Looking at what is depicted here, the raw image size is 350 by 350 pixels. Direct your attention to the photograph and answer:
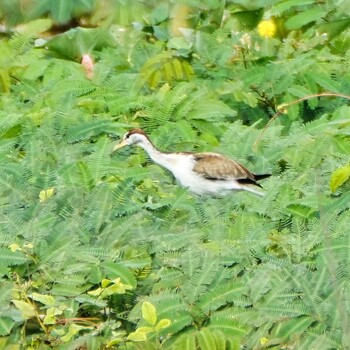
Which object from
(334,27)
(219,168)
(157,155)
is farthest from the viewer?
(334,27)

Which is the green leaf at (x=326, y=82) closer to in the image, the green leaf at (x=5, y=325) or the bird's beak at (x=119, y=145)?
the bird's beak at (x=119, y=145)

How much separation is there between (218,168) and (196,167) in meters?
0.21

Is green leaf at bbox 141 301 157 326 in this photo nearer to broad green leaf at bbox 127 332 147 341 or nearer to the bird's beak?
broad green leaf at bbox 127 332 147 341

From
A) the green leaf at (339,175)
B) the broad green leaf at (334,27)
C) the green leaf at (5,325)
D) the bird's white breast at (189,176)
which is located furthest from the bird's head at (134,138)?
the green leaf at (339,175)

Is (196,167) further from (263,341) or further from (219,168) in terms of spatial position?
(263,341)

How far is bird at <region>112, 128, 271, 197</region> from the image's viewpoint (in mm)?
9734

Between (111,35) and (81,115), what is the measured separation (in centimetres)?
253

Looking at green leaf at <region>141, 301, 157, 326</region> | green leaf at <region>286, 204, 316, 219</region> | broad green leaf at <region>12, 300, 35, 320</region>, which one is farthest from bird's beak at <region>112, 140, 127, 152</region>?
green leaf at <region>141, 301, 157, 326</region>

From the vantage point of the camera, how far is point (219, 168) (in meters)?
9.81

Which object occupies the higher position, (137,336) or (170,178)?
(137,336)

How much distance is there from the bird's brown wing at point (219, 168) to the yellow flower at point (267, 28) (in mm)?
2697

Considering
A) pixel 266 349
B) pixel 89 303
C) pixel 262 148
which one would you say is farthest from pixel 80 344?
pixel 262 148

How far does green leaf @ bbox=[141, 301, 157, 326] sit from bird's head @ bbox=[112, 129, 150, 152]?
3.33 meters

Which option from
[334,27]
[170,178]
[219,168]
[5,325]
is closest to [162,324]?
[5,325]
